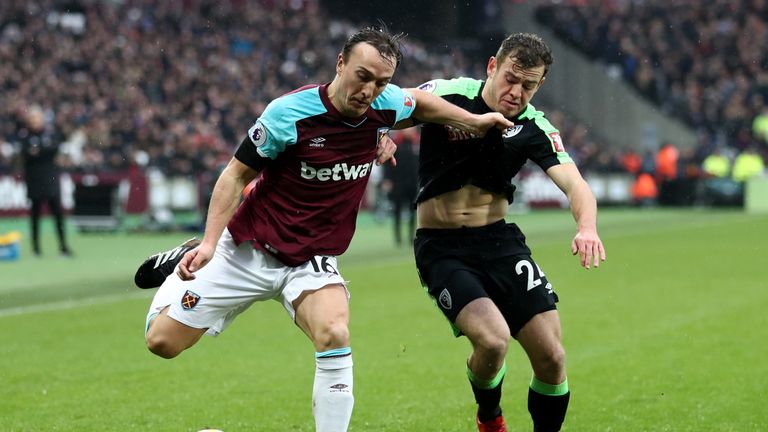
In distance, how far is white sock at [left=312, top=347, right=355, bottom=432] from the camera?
529cm

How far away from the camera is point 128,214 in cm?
2572

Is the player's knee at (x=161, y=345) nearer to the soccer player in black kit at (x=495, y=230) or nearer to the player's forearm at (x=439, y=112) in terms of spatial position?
the soccer player in black kit at (x=495, y=230)

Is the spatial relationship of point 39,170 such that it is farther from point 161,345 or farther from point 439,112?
point 439,112

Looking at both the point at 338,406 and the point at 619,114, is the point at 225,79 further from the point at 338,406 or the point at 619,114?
the point at 338,406

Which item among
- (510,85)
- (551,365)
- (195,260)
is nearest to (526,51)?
(510,85)

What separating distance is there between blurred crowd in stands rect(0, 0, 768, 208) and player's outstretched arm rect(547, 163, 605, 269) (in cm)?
1932

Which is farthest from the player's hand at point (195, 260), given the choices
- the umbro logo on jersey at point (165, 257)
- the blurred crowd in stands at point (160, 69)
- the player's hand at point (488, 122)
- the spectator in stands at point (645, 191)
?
the spectator in stands at point (645, 191)

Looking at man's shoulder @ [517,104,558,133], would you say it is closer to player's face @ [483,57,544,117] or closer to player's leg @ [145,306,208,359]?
player's face @ [483,57,544,117]

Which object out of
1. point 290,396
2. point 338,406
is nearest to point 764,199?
point 290,396

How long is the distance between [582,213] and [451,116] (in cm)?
81

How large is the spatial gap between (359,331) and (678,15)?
31250 millimetres

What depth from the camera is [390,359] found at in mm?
8922

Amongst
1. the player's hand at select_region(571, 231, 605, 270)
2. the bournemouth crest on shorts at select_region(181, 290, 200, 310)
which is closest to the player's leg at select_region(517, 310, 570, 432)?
the player's hand at select_region(571, 231, 605, 270)

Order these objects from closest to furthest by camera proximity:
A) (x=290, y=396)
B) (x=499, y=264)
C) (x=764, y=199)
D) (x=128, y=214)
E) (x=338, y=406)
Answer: (x=338, y=406) → (x=499, y=264) → (x=290, y=396) → (x=128, y=214) → (x=764, y=199)
